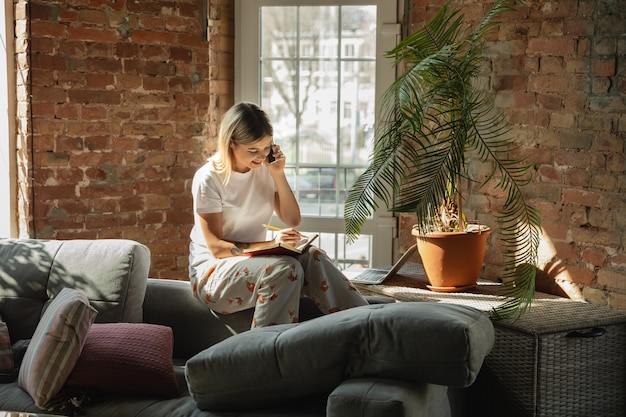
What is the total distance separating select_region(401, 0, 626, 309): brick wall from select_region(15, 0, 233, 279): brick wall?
1625 millimetres

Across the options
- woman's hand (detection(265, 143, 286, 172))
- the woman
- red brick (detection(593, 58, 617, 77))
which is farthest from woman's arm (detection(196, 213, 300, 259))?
red brick (detection(593, 58, 617, 77))

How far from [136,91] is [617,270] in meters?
2.69

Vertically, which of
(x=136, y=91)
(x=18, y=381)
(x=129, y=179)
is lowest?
(x=18, y=381)

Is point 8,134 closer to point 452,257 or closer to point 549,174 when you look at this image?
point 452,257

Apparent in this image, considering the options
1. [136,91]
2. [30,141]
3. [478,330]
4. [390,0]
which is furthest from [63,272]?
[390,0]

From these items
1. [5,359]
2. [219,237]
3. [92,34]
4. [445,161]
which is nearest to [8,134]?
[92,34]

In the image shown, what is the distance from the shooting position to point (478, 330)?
7.44 ft

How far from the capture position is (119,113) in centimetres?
448

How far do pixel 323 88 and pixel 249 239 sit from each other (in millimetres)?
1339

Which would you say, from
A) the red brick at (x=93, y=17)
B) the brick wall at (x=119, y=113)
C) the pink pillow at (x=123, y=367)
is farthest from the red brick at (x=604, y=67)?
the red brick at (x=93, y=17)

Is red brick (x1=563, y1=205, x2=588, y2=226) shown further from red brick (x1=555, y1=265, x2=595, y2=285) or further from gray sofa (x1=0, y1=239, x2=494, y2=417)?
gray sofa (x1=0, y1=239, x2=494, y2=417)

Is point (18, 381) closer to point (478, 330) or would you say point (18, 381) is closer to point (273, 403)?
point (273, 403)

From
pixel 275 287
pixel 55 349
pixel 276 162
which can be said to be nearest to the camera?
pixel 55 349

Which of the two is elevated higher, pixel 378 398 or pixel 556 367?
pixel 378 398
